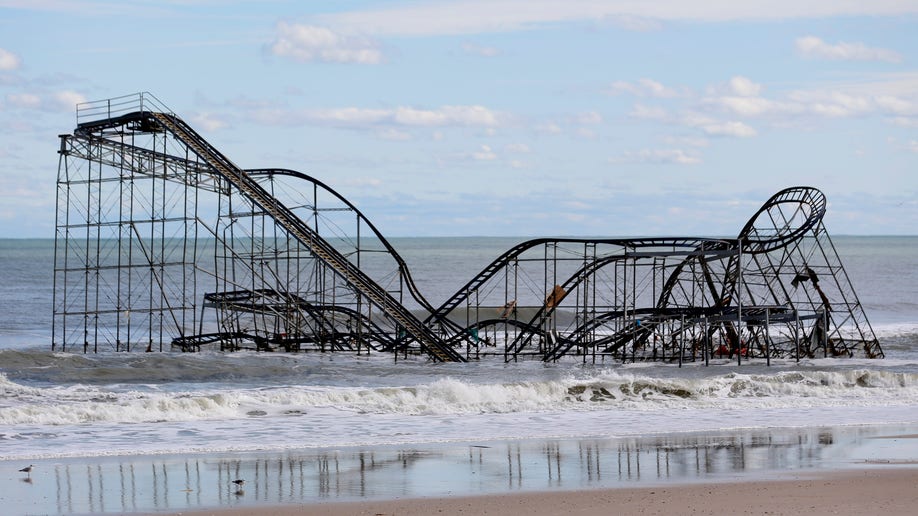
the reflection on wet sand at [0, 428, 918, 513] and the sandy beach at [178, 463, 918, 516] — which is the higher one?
the reflection on wet sand at [0, 428, 918, 513]

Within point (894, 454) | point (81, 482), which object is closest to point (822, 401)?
point (894, 454)

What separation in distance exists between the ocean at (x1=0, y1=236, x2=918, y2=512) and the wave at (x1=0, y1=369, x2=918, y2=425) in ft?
0.15

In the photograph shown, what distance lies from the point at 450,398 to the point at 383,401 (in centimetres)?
154

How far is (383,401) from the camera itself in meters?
26.9

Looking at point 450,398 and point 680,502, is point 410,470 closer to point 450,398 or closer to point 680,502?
point 680,502

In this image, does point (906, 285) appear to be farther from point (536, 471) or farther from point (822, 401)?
point (536, 471)

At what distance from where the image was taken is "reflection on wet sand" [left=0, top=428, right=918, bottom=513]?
1496cm

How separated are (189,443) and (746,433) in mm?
9327

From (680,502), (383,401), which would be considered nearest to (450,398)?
(383,401)

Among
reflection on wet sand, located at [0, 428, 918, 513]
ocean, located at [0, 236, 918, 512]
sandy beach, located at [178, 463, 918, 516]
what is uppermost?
ocean, located at [0, 236, 918, 512]

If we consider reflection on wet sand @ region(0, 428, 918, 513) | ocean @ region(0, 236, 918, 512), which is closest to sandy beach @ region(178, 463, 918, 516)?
reflection on wet sand @ region(0, 428, 918, 513)

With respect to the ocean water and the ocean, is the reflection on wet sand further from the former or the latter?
the ocean water

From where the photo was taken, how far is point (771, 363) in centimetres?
3834

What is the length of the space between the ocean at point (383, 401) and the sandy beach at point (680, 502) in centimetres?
238
